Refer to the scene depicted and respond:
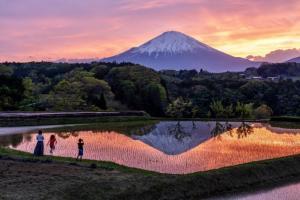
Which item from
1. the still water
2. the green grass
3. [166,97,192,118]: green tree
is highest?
the green grass

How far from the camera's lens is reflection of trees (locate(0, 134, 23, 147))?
23.8 metres

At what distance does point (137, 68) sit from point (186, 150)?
157ft

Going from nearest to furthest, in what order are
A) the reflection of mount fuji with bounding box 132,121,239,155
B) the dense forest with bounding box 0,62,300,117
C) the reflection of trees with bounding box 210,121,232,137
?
the reflection of mount fuji with bounding box 132,121,239,155 → the reflection of trees with bounding box 210,121,232,137 → the dense forest with bounding box 0,62,300,117

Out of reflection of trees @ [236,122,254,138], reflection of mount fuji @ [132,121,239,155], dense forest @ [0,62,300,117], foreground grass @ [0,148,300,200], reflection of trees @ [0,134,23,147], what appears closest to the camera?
foreground grass @ [0,148,300,200]

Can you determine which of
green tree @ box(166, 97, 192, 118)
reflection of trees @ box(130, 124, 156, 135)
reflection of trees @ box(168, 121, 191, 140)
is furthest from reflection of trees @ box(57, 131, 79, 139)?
green tree @ box(166, 97, 192, 118)

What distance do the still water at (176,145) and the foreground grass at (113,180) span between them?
118 cm

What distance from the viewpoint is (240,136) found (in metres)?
28.5

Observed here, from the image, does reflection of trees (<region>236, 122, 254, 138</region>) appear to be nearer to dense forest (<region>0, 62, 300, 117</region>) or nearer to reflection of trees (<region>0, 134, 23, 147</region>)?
reflection of trees (<region>0, 134, 23, 147</region>)

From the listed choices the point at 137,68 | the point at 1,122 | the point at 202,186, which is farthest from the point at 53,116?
the point at 137,68

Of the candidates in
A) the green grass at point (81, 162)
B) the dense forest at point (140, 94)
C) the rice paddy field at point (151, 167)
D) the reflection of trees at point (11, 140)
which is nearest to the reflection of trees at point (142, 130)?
the rice paddy field at point (151, 167)

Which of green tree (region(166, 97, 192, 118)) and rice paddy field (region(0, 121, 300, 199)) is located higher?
rice paddy field (region(0, 121, 300, 199))

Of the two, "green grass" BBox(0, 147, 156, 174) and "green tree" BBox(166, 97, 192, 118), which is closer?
"green grass" BBox(0, 147, 156, 174)

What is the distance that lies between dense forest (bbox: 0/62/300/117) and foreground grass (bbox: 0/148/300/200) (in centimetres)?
3350

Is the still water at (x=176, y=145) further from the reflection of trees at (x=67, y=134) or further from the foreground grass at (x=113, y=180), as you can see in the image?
the foreground grass at (x=113, y=180)
